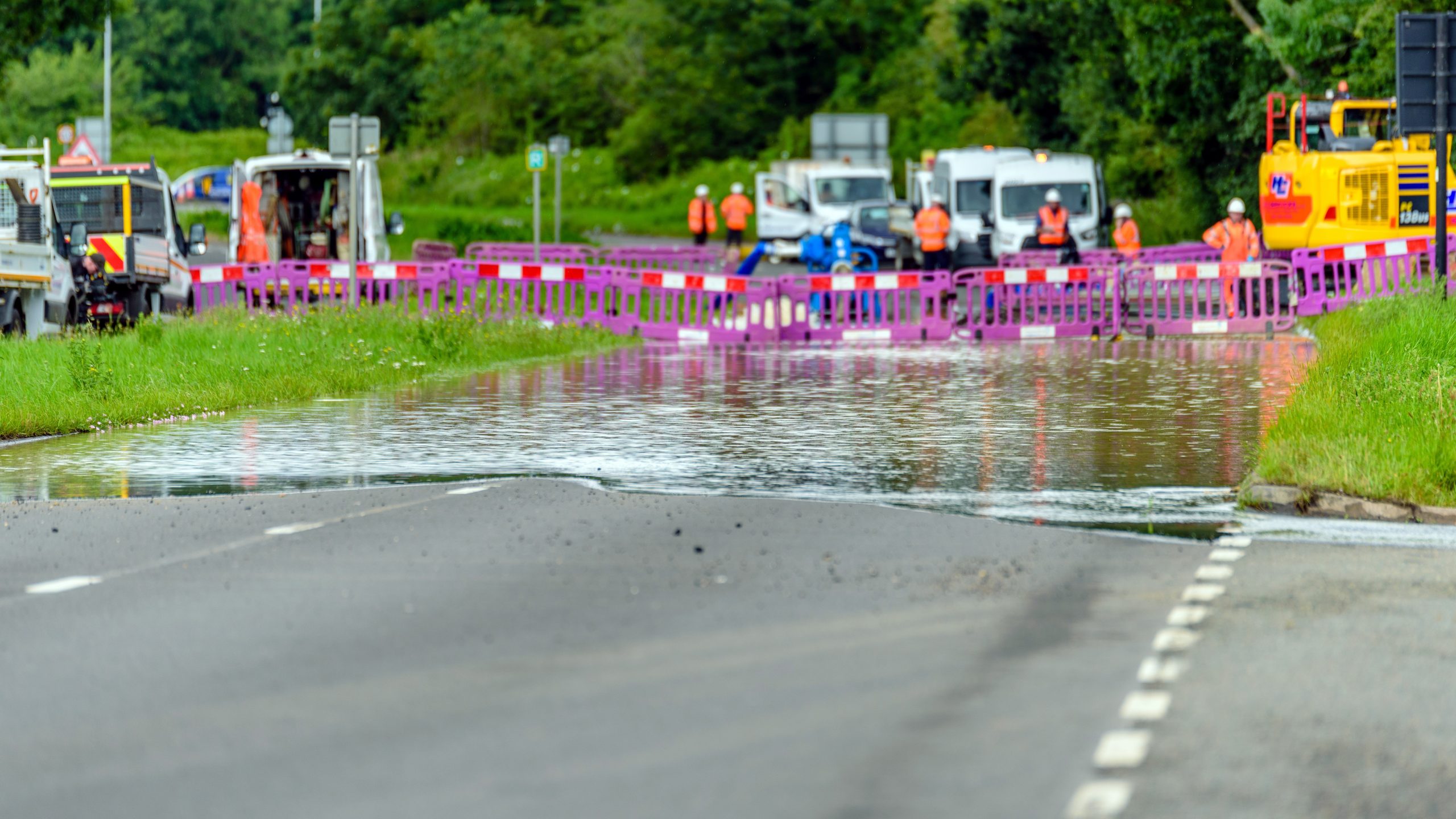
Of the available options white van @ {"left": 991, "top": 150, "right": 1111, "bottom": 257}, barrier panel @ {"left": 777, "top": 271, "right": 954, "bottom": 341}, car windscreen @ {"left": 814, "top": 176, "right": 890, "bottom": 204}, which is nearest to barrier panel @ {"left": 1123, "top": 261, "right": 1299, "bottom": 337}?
barrier panel @ {"left": 777, "top": 271, "right": 954, "bottom": 341}

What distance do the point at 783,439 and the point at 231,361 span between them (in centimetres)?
632

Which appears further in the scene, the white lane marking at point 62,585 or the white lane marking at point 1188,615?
the white lane marking at point 62,585

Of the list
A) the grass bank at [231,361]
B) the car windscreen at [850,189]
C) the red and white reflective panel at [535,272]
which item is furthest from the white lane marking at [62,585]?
the car windscreen at [850,189]

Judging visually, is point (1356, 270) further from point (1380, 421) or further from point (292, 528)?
point (292, 528)

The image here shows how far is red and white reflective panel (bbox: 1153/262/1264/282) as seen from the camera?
25.9m

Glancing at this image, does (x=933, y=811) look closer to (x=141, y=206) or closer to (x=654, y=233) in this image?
(x=141, y=206)

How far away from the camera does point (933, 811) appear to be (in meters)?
5.42

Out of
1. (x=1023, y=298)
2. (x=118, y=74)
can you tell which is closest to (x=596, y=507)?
(x=1023, y=298)

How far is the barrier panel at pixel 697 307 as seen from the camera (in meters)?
25.9

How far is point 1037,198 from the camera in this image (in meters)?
38.6

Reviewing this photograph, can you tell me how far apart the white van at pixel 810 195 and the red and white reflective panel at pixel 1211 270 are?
71.7ft

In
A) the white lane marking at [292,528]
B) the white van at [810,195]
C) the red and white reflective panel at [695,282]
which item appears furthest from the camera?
the white van at [810,195]

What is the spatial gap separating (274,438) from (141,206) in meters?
13.8

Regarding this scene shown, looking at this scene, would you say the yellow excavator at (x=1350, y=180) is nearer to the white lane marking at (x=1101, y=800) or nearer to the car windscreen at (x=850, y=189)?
the car windscreen at (x=850, y=189)
